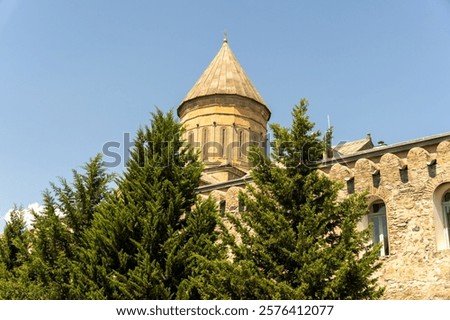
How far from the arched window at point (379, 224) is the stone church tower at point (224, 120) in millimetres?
10762

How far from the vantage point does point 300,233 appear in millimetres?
9453

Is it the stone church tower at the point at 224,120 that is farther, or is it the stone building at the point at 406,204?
the stone church tower at the point at 224,120

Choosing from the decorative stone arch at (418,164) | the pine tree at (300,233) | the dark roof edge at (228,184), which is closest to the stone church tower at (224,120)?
the dark roof edge at (228,184)

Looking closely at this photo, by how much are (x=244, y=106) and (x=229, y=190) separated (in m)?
10.7

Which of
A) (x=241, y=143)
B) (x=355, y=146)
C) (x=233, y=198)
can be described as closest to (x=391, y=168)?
(x=233, y=198)

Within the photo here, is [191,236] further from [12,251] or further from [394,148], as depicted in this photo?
[12,251]

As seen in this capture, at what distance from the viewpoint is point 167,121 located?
12.8 metres

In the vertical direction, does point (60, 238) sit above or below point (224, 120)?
below

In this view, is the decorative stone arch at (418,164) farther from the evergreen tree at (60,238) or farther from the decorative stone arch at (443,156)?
the evergreen tree at (60,238)

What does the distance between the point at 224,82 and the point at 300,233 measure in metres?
17.2

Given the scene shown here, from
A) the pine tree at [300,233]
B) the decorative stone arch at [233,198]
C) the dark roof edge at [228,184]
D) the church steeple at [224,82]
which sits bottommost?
the pine tree at [300,233]

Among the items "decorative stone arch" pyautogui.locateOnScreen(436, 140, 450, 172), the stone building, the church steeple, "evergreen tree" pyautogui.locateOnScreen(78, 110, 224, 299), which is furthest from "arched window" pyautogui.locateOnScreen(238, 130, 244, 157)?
"decorative stone arch" pyautogui.locateOnScreen(436, 140, 450, 172)

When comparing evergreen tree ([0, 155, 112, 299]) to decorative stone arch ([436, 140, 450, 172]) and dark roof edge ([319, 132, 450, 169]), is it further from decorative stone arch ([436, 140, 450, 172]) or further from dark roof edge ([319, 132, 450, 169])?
decorative stone arch ([436, 140, 450, 172])

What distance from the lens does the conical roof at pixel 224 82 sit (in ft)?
83.6
